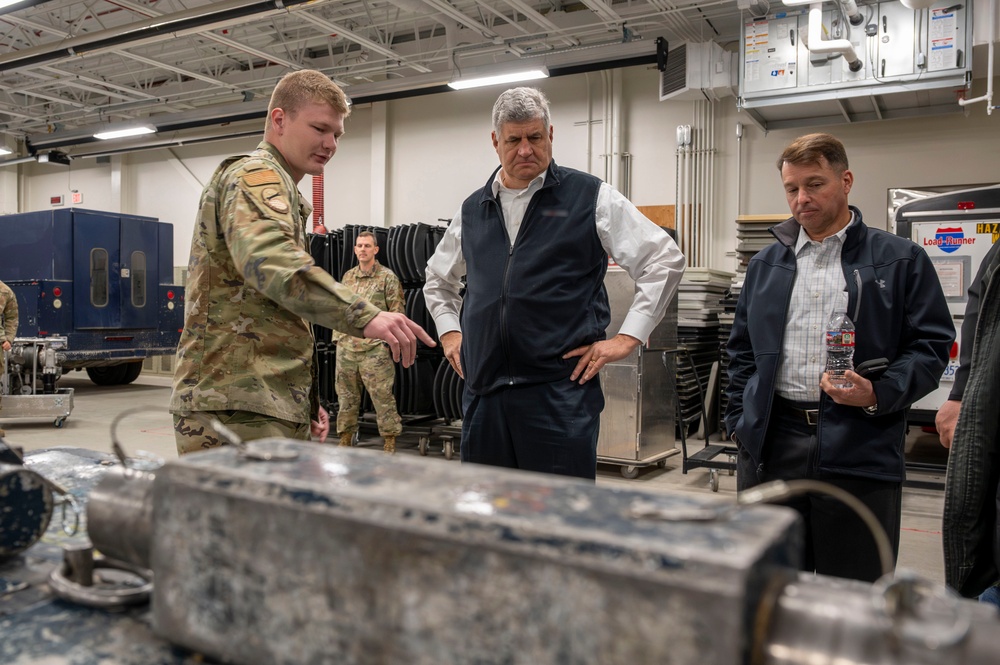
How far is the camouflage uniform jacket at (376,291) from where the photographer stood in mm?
5938

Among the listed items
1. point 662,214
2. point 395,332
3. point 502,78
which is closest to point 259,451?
point 395,332

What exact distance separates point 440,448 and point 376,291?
1.54m

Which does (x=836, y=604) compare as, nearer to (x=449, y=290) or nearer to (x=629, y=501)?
(x=629, y=501)

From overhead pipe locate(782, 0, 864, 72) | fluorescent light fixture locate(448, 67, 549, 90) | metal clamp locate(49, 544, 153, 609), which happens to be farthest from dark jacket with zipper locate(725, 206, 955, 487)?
fluorescent light fixture locate(448, 67, 549, 90)

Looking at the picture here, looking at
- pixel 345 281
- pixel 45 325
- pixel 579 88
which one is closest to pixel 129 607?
pixel 345 281

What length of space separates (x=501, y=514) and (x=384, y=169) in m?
10.1

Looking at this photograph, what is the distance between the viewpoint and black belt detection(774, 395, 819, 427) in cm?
202

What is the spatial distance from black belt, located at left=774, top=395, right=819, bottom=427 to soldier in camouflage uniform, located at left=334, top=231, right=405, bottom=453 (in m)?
4.09

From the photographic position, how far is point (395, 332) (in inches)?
58.9

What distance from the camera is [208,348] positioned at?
1.73 metres

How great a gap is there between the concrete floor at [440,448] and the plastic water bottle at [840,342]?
1.28 meters

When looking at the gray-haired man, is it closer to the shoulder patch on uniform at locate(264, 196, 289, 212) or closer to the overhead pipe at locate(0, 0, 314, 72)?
the shoulder patch on uniform at locate(264, 196, 289, 212)

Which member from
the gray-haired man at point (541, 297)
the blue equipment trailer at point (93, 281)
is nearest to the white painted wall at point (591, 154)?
the blue equipment trailer at point (93, 281)

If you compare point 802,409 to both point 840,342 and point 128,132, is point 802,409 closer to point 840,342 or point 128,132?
point 840,342
